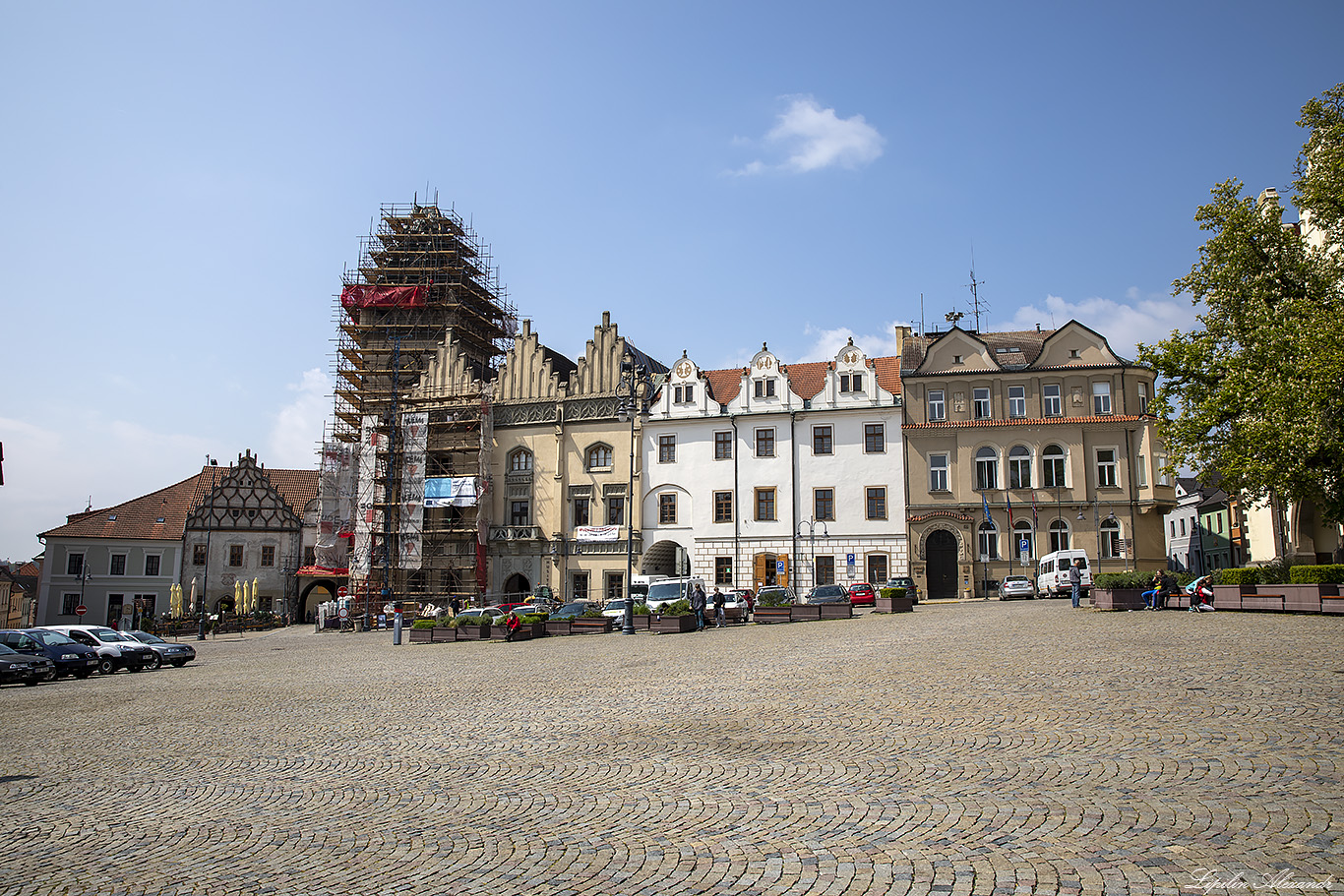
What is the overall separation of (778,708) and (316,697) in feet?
28.5

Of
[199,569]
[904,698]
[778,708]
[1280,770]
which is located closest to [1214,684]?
[904,698]

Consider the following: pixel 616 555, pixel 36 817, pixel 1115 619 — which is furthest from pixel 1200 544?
pixel 36 817

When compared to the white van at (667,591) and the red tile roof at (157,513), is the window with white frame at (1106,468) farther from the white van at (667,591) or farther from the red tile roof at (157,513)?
the red tile roof at (157,513)

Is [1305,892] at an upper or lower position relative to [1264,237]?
lower

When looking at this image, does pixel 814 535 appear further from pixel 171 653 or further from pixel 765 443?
pixel 171 653

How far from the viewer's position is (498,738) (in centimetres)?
1102

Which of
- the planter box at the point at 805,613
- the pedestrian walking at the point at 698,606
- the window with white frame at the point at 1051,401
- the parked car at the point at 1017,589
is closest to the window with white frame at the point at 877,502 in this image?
the parked car at the point at 1017,589

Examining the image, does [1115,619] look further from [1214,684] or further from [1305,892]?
[1305,892]

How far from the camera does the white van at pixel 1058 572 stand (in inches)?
1631

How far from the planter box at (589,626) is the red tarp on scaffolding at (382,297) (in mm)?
36103

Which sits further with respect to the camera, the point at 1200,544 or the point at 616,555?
the point at 1200,544

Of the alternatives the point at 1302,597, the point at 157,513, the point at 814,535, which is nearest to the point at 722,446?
the point at 814,535

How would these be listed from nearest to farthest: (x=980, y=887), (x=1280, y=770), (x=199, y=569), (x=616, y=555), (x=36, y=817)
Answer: (x=980, y=887)
(x=1280, y=770)
(x=36, y=817)
(x=616, y=555)
(x=199, y=569)

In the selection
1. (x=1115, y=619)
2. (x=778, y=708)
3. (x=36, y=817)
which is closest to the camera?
(x=36, y=817)
